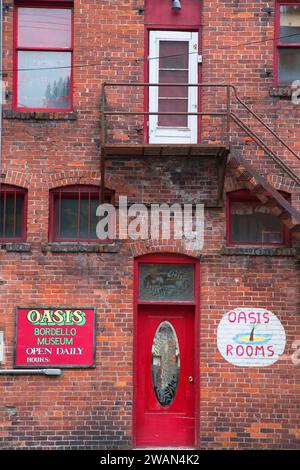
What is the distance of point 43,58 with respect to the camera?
544 inches

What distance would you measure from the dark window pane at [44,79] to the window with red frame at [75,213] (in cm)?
149

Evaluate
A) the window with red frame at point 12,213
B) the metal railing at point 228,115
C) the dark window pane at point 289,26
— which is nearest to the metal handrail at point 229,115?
the metal railing at point 228,115

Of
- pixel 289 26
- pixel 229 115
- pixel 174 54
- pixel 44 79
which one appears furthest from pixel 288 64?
Answer: pixel 44 79

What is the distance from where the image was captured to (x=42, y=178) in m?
13.5

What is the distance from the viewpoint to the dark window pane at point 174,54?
13.8 m

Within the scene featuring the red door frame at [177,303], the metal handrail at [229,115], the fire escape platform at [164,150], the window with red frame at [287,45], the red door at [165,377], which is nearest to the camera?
the fire escape platform at [164,150]

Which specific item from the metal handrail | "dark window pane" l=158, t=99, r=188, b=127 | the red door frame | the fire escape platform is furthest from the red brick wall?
"dark window pane" l=158, t=99, r=188, b=127

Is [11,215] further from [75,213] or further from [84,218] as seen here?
[84,218]

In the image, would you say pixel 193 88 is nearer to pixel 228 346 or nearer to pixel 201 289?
pixel 201 289

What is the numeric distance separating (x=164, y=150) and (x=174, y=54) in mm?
1854

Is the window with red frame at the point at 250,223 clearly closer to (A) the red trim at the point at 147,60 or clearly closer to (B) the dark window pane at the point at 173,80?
(A) the red trim at the point at 147,60

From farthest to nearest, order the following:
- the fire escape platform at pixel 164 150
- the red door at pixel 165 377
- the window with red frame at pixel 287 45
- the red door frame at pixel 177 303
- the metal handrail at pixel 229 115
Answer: the window with red frame at pixel 287 45 → the red door at pixel 165 377 → the red door frame at pixel 177 303 → the metal handrail at pixel 229 115 → the fire escape platform at pixel 164 150

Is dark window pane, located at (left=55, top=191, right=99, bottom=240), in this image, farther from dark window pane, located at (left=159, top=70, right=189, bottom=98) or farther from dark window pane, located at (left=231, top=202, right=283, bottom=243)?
dark window pane, located at (left=231, top=202, right=283, bottom=243)

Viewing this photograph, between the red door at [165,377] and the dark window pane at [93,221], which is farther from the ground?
the dark window pane at [93,221]
